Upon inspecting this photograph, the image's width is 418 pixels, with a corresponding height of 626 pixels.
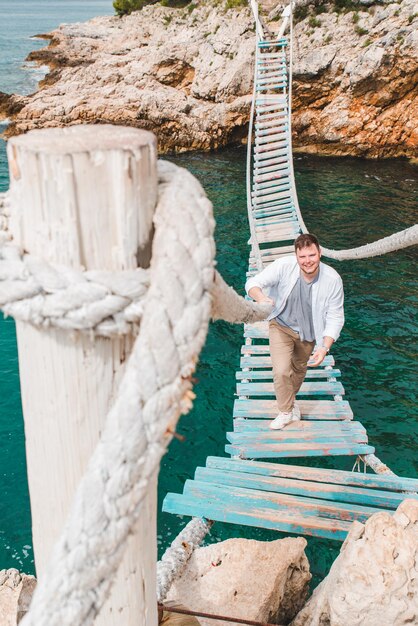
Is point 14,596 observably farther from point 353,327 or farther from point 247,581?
point 353,327

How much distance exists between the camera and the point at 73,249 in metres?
1.07

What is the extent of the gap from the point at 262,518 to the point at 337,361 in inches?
171

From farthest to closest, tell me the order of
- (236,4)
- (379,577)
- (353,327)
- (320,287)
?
(236,4), (353,327), (320,287), (379,577)

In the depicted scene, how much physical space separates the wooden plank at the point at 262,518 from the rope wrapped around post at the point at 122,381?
331cm

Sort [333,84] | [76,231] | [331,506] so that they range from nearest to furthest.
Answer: [76,231]
[331,506]
[333,84]

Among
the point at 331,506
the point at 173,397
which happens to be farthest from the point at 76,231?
the point at 331,506

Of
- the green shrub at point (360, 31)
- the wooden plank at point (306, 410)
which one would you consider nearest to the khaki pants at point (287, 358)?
the wooden plank at point (306, 410)

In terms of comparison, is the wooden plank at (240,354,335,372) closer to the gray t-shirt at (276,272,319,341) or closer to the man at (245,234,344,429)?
the man at (245,234,344,429)

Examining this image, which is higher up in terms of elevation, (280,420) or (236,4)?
(236,4)

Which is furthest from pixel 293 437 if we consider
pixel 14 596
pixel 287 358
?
pixel 14 596

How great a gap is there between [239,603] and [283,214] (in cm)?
940

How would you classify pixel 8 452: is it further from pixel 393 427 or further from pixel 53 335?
pixel 53 335

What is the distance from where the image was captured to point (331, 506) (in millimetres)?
4387

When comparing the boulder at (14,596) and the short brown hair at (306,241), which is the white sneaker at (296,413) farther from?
the boulder at (14,596)
